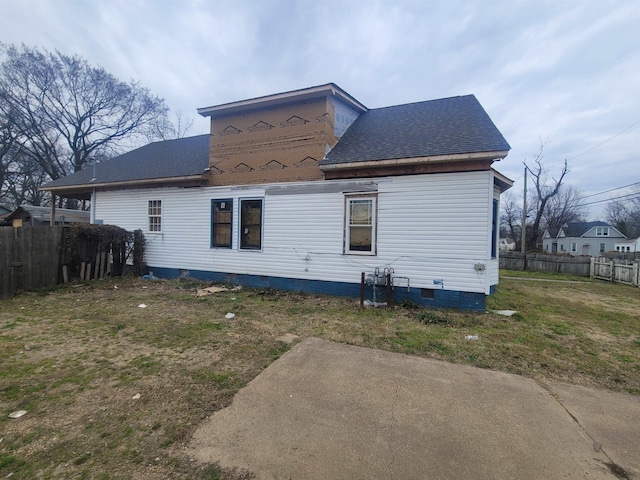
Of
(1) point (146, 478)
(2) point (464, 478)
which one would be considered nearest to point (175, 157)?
(1) point (146, 478)

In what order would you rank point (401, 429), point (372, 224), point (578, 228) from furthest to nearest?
point (578, 228) < point (372, 224) < point (401, 429)

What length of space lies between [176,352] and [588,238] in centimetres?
6028

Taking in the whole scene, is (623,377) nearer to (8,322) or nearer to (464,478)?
(464,478)

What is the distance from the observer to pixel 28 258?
8188 mm

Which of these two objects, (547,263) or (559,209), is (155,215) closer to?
(547,263)

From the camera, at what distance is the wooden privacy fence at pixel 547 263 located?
18.1 meters

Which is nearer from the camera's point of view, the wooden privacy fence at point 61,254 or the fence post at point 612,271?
the wooden privacy fence at point 61,254

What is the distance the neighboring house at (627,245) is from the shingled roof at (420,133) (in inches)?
2099

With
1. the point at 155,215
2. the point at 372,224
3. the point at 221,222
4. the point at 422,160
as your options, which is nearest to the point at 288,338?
the point at 372,224

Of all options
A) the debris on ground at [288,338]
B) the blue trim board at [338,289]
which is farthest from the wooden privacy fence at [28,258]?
the debris on ground at [288,338]

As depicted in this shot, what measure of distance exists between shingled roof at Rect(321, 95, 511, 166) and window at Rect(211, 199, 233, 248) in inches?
146

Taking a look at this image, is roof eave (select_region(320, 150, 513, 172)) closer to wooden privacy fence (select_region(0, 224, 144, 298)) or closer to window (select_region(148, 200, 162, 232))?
window (select_region(148, 200, 162, 232))

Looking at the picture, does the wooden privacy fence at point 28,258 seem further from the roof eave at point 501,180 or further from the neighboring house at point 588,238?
the neighboring house at point 588,238

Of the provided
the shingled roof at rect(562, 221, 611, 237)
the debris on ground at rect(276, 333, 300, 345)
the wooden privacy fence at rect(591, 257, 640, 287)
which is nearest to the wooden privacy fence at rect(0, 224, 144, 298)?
the debris on ground at rect(276, 333, 300, 345)
